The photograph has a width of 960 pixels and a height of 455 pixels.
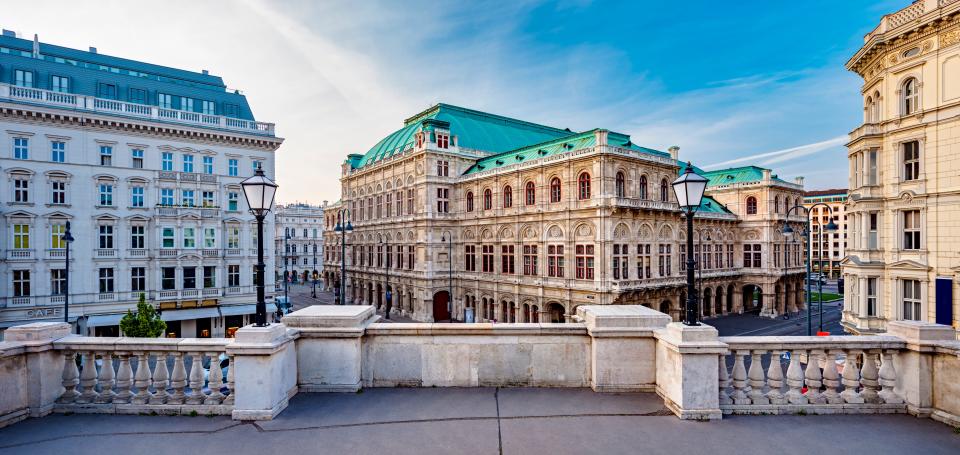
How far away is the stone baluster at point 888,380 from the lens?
5977mm

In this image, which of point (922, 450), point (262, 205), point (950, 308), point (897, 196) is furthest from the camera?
point (897, 196)

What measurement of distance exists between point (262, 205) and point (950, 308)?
1113 inches

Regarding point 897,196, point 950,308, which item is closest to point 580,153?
point 897,196

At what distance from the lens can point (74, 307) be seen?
2831 centimetres

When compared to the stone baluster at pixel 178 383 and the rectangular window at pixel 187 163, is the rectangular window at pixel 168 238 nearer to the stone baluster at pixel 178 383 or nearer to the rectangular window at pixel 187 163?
the rectangular window at pixel 187 163

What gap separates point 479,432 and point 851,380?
5186 mm

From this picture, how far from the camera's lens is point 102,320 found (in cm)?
2888

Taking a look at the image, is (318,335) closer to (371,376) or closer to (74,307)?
(371,376)

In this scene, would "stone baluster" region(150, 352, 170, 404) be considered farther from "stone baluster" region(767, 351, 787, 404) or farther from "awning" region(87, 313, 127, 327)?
"awning" region(87, 313, 127, 327)

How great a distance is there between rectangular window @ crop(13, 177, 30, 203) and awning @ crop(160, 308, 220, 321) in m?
10.5

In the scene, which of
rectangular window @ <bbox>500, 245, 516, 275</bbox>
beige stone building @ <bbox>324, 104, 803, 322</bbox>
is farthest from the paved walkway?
rectangular window @ <bbox>500, 245, 516, 275</bbox>

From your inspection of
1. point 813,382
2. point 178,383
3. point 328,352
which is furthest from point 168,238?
point 813,382

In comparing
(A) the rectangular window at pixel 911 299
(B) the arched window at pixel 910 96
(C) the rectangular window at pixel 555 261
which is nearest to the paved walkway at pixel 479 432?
(A) the rectangular window at pixel 911 299

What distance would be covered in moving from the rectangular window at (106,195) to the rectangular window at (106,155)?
143 cm
